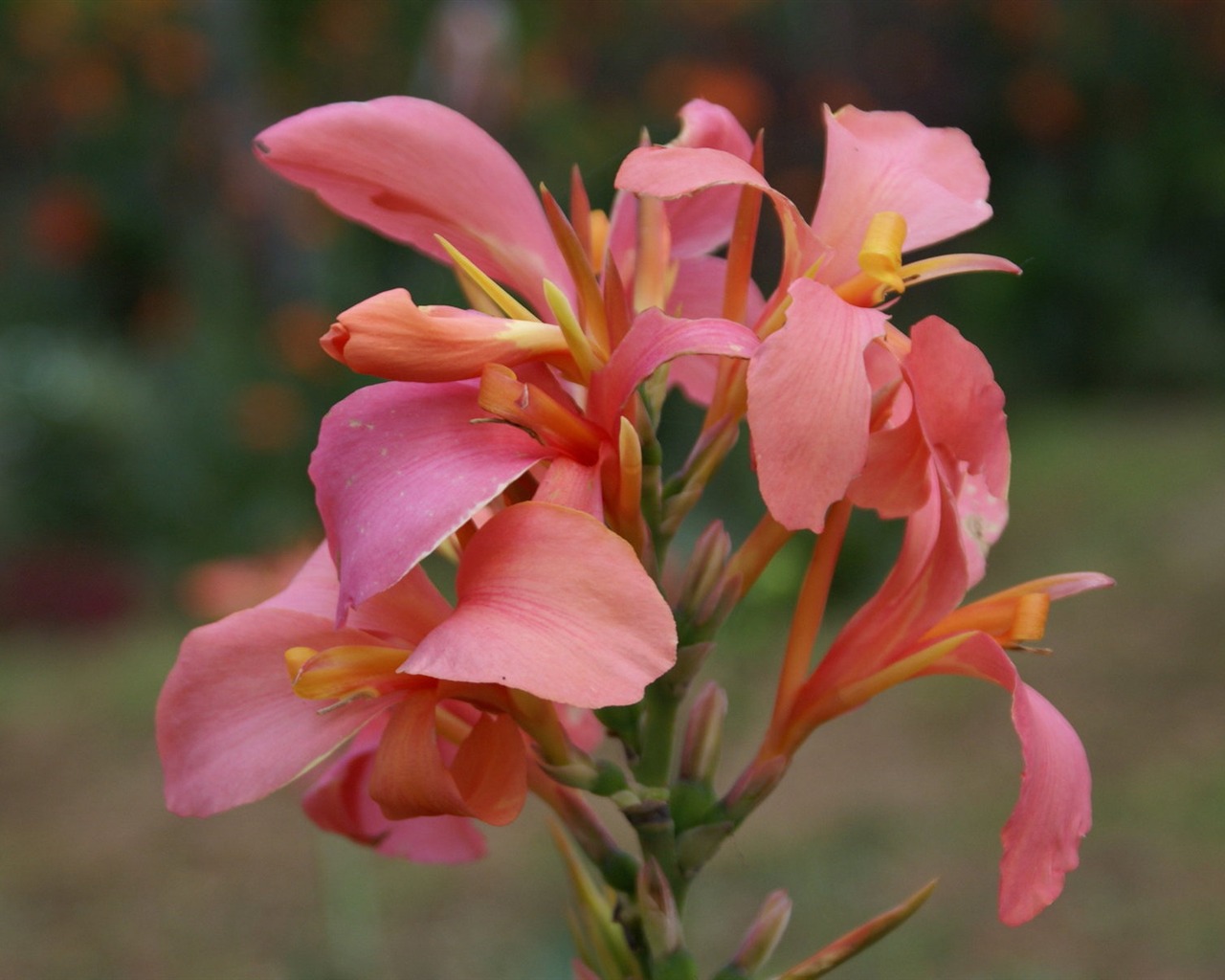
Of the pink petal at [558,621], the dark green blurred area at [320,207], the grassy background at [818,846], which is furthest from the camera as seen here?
the dark green blurred area at [320,207]

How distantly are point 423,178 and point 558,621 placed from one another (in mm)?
302

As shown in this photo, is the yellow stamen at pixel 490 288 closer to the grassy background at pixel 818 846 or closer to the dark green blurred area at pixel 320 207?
the grassy background at pixel 818 846

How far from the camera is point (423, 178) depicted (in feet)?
2.48

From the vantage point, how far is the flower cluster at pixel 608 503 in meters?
0.60

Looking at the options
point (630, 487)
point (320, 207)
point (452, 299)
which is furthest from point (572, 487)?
point (320, 207)

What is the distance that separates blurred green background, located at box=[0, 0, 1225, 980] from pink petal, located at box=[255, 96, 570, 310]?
647 mm

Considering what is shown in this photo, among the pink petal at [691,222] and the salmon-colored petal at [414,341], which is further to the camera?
the pink petal at [691,222]

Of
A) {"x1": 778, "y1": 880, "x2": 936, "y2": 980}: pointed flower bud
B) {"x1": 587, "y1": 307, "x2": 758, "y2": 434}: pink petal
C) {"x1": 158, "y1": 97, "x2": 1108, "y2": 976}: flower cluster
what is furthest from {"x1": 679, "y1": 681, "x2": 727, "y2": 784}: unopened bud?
{"x1": 587, "y1": 307, "x2": 758, "y2": 434}: pink petal

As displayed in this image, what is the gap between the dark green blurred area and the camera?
513cm

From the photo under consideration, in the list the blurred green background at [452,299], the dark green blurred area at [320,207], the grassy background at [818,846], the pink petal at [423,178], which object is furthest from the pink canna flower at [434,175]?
the dark green blurred area at [320,207]

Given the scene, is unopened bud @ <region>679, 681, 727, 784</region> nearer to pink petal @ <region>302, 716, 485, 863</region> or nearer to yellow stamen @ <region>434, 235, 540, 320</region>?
pink petal @ <region>302, 716, 485, 863</region>

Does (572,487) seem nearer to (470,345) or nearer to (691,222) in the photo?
(470,345)

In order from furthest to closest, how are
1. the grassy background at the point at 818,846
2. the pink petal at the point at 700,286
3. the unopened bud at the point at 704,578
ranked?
the grassy background at the point at 818,846
the pink petal at the point at 700,286
the unopened bud at the point at 704,578

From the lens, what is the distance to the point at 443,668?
568 mm
